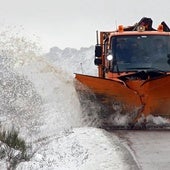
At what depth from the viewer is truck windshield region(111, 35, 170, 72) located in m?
13.6

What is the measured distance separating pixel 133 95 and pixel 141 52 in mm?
1654

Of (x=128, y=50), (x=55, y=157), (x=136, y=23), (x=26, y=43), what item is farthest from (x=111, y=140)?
(x=26, y=43)

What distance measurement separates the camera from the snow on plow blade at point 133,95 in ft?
40.8

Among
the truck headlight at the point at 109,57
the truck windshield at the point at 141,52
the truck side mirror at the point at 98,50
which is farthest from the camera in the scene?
the truck side mirror at the point at 98,50

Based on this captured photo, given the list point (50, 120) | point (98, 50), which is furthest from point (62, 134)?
point (50, 120)

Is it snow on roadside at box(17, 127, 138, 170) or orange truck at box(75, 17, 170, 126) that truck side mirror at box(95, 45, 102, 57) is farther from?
snow on roadside at box(17, 127, 138, 170)

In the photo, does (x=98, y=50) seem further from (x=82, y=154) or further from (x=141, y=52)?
Answer: (x=82, y=154)

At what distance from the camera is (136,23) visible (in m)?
15.6

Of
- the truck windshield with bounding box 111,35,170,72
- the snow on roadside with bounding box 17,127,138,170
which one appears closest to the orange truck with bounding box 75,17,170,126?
the truck windshield with bounding box 111,35,170,72

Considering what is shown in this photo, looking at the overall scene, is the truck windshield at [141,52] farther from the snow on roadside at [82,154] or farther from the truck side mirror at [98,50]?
the snow on roadside at [82,154]

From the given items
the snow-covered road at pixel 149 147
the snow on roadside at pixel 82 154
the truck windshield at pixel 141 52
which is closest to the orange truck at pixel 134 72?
the truck windshield at pixel 141 52

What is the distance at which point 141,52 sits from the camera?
13.9 m

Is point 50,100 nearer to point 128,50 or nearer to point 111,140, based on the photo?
point 128,50

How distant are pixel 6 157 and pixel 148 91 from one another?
335 cm
